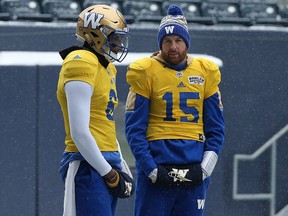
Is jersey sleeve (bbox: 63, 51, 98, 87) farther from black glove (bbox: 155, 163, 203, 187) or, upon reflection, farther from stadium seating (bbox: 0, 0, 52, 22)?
stadium seating (bbox: 0, 0, 52, 22)

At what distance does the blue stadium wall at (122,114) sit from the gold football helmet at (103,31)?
2.84 metres

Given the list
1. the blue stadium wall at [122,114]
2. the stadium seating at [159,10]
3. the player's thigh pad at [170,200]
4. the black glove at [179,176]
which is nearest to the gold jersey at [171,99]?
the black glove at [179,176]

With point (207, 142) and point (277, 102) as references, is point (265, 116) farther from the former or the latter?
point (207, 142)

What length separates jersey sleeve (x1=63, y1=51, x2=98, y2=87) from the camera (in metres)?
4.38

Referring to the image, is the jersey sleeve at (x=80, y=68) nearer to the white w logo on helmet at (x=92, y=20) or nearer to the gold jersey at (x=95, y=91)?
the gold jersey at (x=95, y=91)

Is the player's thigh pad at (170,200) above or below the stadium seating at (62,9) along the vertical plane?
below

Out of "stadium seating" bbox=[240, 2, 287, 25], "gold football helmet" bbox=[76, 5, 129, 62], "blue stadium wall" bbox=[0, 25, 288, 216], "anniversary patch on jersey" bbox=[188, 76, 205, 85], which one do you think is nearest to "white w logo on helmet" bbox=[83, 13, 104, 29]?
"gold football helmet" bbox=[76, 5, 129, 62]

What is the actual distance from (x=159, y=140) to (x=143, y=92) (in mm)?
275

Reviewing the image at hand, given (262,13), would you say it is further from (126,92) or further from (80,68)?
(80,68)

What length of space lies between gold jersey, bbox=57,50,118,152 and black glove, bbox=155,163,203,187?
0.49m

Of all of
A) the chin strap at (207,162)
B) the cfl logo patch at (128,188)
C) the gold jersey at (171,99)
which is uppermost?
the gold jersey at (171,99)

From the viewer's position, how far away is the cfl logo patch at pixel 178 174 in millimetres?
4949

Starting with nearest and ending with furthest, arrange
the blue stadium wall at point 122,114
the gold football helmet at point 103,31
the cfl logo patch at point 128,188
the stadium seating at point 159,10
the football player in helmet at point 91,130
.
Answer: the football player in helmet at point 91,130 → the cfl logo patch at point 128,188 → the gold football helmet at point 103,31 → the blue stadium wall at point 122,114 → the stadium seating at point 159,10

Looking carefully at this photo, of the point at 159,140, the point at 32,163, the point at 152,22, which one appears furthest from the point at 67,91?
the point at 152,22
